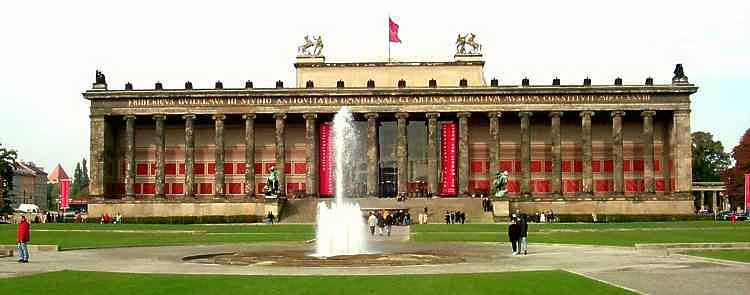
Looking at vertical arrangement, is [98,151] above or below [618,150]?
above

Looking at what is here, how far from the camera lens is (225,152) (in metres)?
108

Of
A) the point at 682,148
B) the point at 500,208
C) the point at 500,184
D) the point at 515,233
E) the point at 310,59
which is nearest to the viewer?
the point at 515,233

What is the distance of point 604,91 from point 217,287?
8245 cm

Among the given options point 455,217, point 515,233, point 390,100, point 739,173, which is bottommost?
point 455,217

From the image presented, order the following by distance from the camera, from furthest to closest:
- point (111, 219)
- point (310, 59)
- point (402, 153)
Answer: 1. point (310, 59)
2. point (402, 153)
3. point (111, 219)

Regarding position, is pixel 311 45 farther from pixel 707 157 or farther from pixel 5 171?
pixel 707 157

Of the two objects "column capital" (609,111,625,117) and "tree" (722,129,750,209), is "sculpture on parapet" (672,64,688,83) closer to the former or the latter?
"column capital" (609,111,625,117)

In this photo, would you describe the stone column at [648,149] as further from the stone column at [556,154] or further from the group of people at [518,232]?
the group of people at [518,232]

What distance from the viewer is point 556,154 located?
10194 cm

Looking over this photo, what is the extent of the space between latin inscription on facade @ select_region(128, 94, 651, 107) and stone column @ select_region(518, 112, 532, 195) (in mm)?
1776

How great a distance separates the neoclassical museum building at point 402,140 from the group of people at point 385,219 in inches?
635

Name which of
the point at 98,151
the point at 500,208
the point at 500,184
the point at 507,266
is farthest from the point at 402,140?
the point at 507,266

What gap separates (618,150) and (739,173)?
3177 cm

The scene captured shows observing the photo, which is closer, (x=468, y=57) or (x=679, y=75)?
→ (x=679, y=75)
